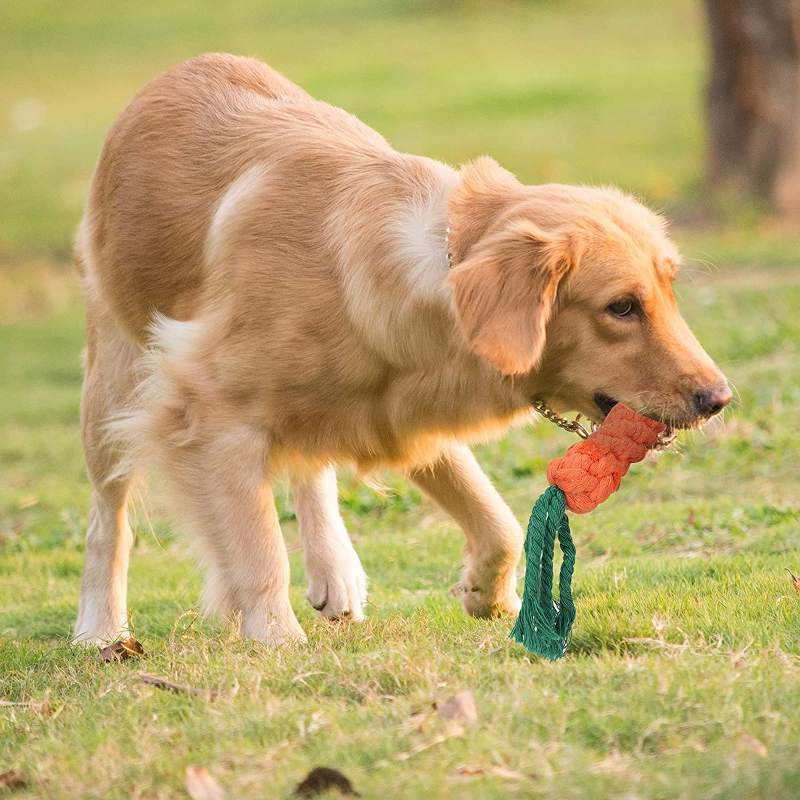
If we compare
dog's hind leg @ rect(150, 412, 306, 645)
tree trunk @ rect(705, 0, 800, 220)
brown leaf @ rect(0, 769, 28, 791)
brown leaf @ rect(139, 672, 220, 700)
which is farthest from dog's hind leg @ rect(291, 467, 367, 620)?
tree trunk @ rect(705, 0, 800, 220)

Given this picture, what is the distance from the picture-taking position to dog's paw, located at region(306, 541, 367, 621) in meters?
5.15

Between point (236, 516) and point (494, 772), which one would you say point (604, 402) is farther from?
point (494, 772)

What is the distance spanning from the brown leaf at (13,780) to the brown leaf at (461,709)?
3.53ft

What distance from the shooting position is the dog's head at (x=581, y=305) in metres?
3.84

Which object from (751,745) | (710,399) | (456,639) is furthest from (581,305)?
(751,745)

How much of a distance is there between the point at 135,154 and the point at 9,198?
15.9 meters

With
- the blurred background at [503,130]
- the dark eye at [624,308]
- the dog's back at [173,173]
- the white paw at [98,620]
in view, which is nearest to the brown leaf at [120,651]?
the white paw at [98,620]

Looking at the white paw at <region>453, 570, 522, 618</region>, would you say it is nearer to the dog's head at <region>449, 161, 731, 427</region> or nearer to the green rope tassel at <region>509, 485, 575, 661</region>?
the green rope tassel at <region>509, 485, 575, 661</region>

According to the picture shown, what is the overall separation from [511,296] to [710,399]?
715 mm

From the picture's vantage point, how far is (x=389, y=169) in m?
4.55

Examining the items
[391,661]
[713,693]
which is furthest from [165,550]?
[713,693]

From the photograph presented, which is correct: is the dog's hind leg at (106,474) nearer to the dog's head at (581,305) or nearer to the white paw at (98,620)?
the white paw at (98,620)

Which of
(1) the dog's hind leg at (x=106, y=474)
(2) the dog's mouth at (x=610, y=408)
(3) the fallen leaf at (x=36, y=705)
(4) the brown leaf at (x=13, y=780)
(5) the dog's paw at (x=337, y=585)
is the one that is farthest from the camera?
(1) the dog's hind leg at (x=106, y=474)

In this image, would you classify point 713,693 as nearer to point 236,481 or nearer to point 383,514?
point 236,481
